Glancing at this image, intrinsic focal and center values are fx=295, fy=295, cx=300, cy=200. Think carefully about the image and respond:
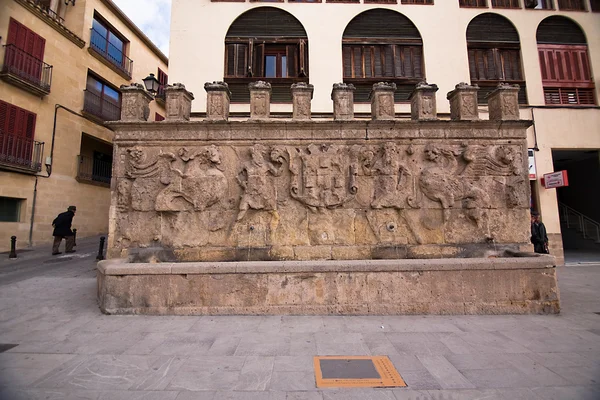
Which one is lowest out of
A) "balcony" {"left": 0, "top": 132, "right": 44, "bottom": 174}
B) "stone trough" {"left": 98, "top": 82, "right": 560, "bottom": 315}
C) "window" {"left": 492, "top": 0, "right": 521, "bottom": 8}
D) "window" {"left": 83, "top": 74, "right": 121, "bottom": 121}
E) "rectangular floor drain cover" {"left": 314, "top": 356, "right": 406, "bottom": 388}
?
"rectangular floor drain cover" {"left": 314, "top": 356, "right": 406, "bottom": 388}

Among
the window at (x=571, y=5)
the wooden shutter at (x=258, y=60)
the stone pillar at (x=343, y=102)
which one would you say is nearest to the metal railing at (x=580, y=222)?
the window at (x=571, y=5)

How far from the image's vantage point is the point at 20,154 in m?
11.8

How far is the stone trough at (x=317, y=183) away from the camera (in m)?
5.75

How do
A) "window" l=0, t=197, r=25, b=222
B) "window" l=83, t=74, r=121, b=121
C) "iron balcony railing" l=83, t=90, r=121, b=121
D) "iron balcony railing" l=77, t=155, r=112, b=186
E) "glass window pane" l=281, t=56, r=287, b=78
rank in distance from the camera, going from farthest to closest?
1. "window" l=83, t=74, r=121, b=121
2. "iron balcony railing" l=83, t=90, r=121, b=121
3. "iron balcony railing" l=77, t=155, r=112, b=186
4. "glass window pane" l=281, t=56, r=287, b=78
5. "window" l=0, t=197, r=25, b=222

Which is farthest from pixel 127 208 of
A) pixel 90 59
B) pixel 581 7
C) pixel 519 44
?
pixel 581 7

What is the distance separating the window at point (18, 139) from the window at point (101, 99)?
295 centimetres

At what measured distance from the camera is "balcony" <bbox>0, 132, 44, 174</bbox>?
11.2 m

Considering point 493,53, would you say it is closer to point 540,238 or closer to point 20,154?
point 540,238

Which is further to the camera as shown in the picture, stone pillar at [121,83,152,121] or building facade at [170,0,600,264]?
building facade at [170,0,600,264]

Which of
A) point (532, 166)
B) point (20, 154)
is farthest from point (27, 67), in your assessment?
point (532, 166)

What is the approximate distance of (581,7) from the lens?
1216 cm

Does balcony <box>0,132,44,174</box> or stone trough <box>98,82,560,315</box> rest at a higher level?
balcony <box>0,132,44,174</box>

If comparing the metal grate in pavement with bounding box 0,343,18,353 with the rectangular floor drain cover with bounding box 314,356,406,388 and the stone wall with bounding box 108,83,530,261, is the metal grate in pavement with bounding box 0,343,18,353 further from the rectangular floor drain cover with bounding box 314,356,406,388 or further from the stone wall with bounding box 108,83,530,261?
the rectangular floor drain cover with bounding box 314,356,406,388

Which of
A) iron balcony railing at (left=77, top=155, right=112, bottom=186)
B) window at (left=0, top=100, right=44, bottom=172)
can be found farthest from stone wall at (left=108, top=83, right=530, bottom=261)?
iron balcony railing at (left=77, top=155, right=112, bottom=186)
